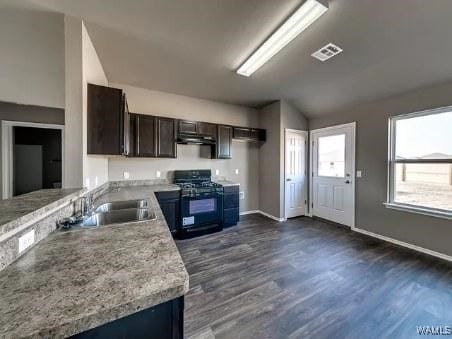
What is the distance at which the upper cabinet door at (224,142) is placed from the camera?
13.9 ft

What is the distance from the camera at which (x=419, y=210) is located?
304 cm

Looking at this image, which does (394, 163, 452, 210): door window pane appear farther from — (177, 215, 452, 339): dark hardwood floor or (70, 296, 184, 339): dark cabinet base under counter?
(70, 296, 184, 339): dark cabinet base under counter

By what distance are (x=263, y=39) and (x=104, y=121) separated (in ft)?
6.98

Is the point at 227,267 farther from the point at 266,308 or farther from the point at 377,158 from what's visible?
the point at 377,158

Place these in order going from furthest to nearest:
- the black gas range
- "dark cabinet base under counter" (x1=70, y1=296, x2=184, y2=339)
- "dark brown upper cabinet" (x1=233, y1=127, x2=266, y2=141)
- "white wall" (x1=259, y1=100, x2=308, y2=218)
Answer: "dark brown upper cabinet" (x1=233, y1=127, x2=266, y2=141) → "white wall" (x1=259, y1=100, x2=308, y2=218) → the black gas range → "dark cabinet base under counter" (x1=70, y1=296, x2=184, y2=339)

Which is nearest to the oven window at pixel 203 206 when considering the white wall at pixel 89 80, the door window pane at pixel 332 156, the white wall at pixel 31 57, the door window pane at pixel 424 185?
the white wall at pixel 89 80

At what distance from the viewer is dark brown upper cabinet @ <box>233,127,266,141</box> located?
452cm

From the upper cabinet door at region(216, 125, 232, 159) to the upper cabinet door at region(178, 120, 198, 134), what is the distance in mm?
539

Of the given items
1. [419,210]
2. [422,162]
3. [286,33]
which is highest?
[286,33]

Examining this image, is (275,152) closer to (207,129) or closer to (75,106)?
(207,129)

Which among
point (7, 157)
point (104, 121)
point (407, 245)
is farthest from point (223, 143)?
point (7, 157)

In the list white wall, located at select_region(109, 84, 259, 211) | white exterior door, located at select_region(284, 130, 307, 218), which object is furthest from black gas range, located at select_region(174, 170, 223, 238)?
white exterior door, located at select_region(284, 130, 307, 218)

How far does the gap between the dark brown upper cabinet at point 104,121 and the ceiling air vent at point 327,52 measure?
2641 millimetres

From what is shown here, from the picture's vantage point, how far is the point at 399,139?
337cm
